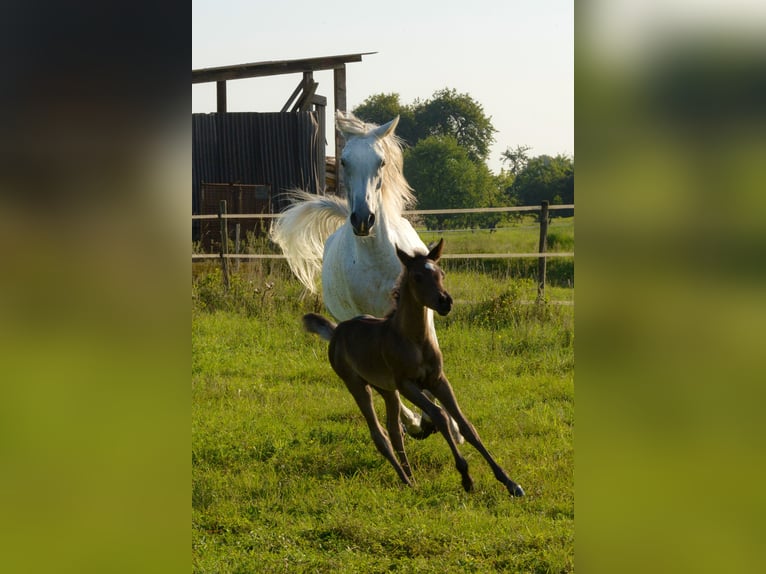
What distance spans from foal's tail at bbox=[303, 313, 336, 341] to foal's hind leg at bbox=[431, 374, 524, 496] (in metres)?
0.83

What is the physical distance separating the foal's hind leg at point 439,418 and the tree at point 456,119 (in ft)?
123

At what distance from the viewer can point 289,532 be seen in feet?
10.4

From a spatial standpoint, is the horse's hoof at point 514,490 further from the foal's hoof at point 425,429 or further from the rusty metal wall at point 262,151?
the rusty metal wall at point 262,151

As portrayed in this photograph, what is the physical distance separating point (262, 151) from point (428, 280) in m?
10.7

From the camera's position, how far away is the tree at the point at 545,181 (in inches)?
919

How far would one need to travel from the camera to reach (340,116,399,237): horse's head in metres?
4.16

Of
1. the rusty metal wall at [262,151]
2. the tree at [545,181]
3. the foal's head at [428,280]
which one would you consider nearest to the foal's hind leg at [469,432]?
the foal's head at [428,280]

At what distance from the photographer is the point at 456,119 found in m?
41.5

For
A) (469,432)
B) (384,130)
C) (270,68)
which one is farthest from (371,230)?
(270,68)

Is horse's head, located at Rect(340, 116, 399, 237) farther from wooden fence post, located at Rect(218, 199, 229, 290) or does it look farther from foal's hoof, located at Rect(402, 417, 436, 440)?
wooden fence post, located at Rect(218, 199, 229, 290)
